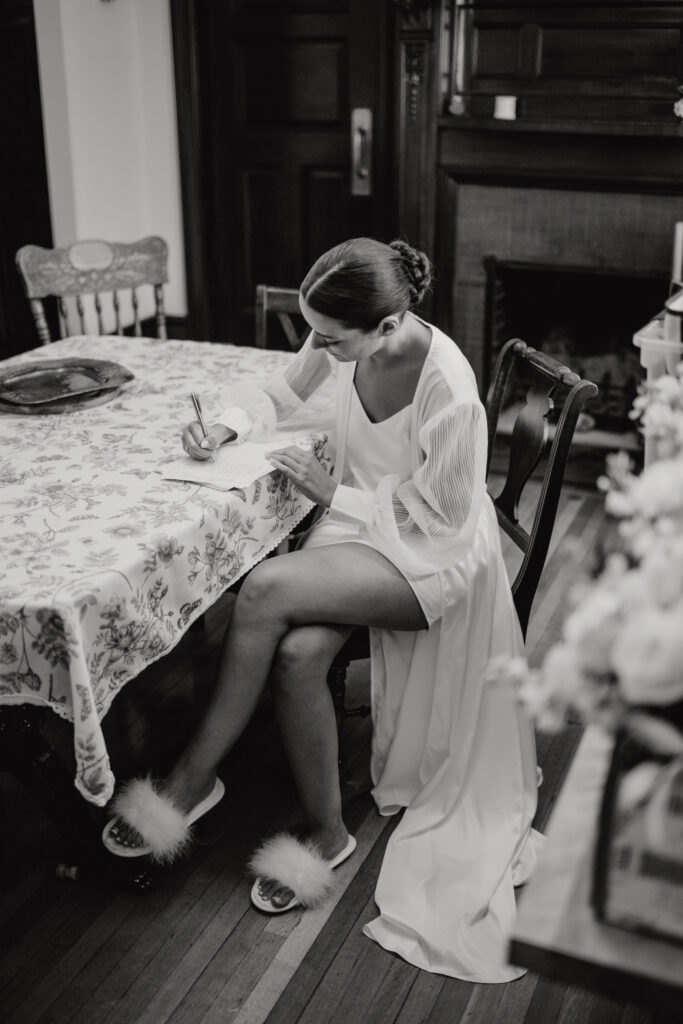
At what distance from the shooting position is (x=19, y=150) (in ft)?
14.3

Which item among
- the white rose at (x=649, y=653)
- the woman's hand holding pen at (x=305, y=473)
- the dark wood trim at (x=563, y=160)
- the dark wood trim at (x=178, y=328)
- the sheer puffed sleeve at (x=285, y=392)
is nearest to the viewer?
the white rose at (x=649, y=653)

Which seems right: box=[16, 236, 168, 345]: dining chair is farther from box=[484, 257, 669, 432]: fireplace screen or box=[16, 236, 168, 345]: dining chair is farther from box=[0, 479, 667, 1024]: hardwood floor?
box=[484, 257, 669, 432]: fireplace screen

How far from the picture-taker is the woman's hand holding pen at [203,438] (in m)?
1.95

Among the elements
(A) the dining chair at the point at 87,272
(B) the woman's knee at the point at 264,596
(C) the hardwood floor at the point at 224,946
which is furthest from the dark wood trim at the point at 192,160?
(B) the woman's knee at the point at 264,596

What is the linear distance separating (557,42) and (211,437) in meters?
2.43

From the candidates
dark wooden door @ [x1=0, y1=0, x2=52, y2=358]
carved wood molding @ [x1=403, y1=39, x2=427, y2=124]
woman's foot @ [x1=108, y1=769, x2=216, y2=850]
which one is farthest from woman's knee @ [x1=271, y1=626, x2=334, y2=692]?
dark wooden door @ [x1=0, y1=0, x2=52, y2=358]

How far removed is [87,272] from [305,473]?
1329 millimetres

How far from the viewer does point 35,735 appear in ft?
5.71

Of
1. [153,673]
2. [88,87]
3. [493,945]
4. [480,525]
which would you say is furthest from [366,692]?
[88,87]

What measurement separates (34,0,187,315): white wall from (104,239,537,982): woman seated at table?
7.83 ft

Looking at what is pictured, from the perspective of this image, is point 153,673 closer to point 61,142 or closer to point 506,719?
point 506,719

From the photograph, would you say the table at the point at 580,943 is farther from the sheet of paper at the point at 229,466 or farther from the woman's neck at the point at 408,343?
the woman's neck at the point at 408,343

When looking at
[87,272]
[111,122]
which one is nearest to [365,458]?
[87,272]

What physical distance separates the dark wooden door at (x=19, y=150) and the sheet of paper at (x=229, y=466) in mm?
2773
